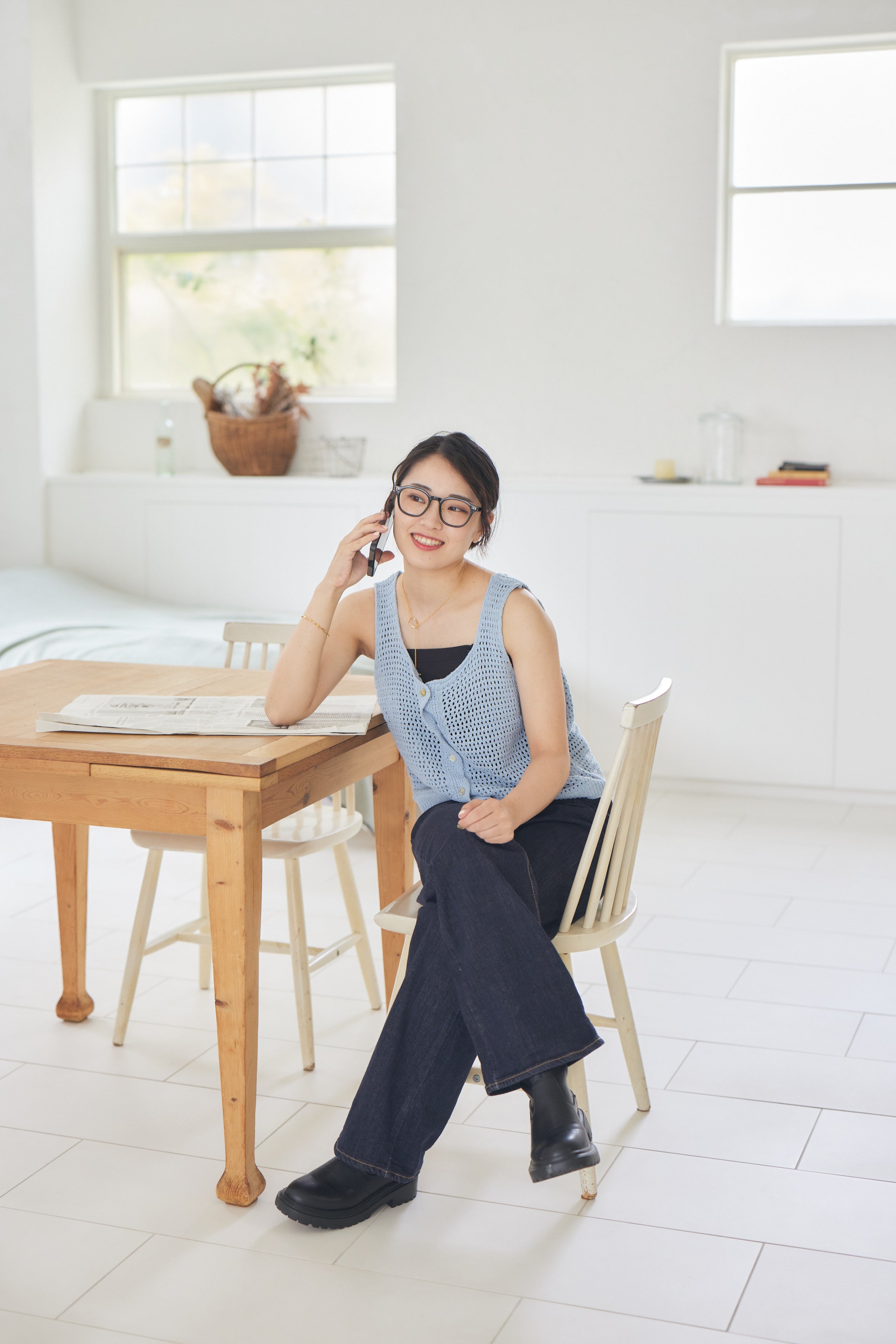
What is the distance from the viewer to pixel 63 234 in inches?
207

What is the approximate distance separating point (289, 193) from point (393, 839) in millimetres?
3517

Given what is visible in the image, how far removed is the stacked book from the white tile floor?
1.61 m

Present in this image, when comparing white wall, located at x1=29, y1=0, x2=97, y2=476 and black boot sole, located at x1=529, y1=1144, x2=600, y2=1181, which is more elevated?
white wall, located at x1=29, y1=0, x2=97, y2=476

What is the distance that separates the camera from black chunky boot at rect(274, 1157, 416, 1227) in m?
1.91

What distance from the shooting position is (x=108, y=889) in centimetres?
349

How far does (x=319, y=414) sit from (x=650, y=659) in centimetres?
166

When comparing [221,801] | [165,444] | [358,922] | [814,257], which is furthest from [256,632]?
[814,257]

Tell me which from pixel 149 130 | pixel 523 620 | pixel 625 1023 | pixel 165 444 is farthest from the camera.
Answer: pixel 149 130

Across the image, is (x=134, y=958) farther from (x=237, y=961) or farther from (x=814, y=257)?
(x=814, y=257)

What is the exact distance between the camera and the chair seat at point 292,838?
2396mm

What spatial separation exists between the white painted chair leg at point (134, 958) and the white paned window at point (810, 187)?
3080 millimetres

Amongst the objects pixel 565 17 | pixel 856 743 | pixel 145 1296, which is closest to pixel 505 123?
pixel 565 17

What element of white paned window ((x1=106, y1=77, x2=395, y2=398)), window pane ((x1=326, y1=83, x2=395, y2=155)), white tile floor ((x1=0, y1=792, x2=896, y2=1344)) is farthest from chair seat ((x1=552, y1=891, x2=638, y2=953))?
window pane ((x1=326, y1=83, x2=395, y2=155))

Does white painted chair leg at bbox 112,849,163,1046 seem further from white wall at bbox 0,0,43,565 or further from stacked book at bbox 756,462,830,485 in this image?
white wall at bbox 0,0,43,565
